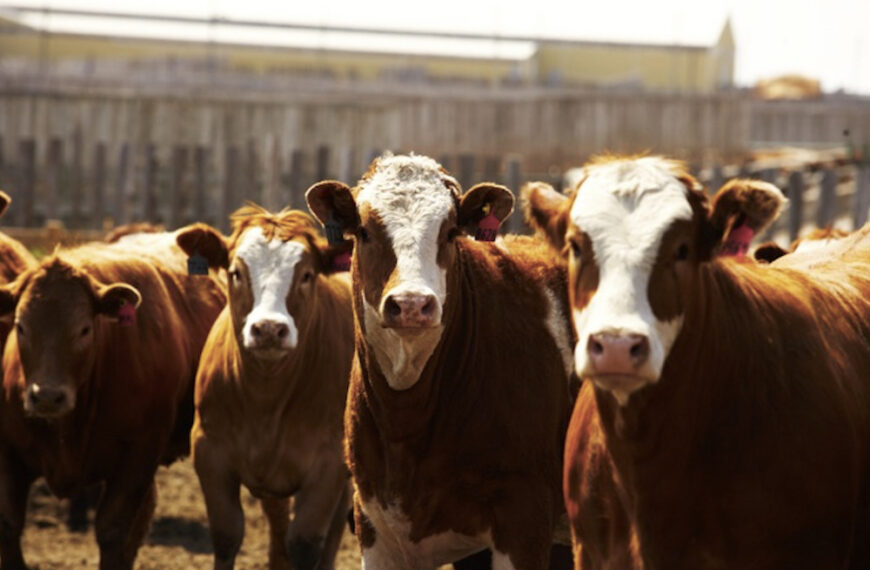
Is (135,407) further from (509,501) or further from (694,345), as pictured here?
(694,345)

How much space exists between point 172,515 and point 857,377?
675 cm

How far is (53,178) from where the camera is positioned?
1702 cm

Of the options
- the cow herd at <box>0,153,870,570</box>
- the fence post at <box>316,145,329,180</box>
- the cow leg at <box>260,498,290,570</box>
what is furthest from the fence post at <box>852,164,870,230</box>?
the cow leg at <box>260,498,290,570</box>

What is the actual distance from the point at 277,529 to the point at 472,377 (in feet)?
10.1

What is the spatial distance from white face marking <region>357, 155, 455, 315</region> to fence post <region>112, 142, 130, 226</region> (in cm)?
1100

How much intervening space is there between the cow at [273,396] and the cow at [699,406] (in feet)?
10.0

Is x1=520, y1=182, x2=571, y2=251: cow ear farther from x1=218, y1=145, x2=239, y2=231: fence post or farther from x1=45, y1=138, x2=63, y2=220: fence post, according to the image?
x1=45, y1=138, x2=63, y2=220: fence post

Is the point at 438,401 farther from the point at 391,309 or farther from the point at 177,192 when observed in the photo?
the point at 177,192

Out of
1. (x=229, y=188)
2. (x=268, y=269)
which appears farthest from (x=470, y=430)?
(x=229, y=188)

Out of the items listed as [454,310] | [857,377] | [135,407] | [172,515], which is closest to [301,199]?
[172,515]

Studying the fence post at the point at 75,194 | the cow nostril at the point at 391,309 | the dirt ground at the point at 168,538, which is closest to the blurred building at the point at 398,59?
the fence post at the point at 75,194

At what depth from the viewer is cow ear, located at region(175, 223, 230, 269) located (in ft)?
27.0

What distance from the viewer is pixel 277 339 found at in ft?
24.8

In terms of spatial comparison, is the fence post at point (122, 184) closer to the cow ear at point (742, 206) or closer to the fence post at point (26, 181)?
the fence post at point (26, 181)
